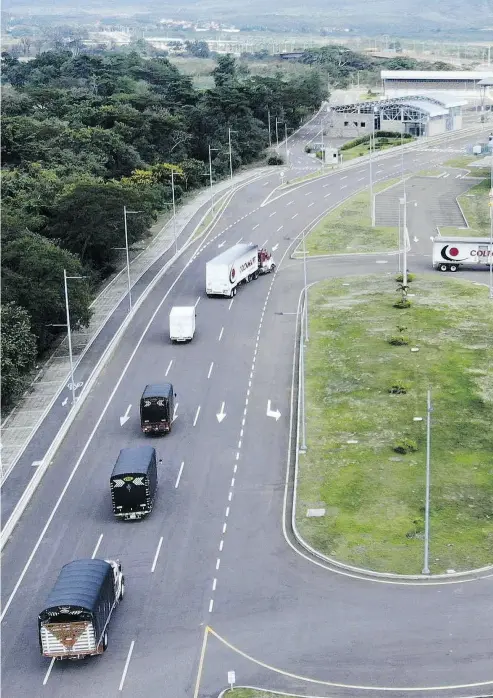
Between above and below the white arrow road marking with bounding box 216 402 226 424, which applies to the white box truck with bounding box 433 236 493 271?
above

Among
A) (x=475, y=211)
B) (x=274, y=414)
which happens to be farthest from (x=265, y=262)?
(x=274, y=414)

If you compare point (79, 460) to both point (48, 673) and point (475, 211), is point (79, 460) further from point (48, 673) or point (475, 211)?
point (475, 211)

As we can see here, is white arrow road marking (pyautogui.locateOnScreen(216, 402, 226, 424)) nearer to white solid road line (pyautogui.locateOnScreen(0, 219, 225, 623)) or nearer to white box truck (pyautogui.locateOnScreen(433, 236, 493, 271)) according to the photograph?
white solid road line (pyautogui.locateOnScreen(0, 219, 225, 623))

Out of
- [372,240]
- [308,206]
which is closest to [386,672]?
[372,240]

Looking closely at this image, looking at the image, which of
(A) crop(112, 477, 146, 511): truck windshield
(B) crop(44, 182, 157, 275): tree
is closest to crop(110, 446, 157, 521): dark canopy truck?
(A) crop(112, 477, 146, 511): truck windshield

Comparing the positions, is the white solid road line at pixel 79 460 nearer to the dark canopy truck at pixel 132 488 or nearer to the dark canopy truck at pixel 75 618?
the dark canopy truck at pixel 132 488
